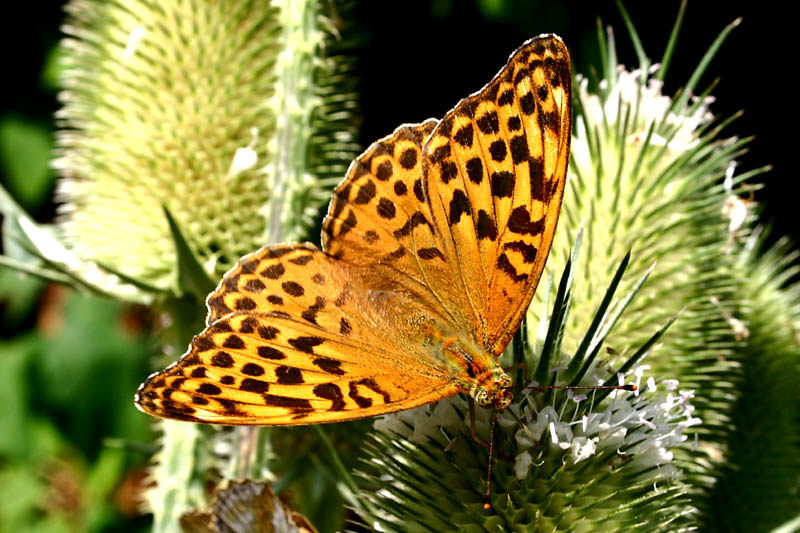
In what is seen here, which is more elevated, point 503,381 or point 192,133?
point 192,133

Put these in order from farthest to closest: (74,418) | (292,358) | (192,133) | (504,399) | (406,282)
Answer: (74,418), (192,133), (406,282), (292,358), (504,399)

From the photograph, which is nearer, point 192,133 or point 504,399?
point 504,399

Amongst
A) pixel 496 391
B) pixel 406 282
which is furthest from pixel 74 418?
pixel 496 391

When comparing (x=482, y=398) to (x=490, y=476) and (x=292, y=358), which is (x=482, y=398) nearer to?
(x=490, y=476)

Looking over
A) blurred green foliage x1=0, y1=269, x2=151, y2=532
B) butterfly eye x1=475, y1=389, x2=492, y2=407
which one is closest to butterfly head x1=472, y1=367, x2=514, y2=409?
butterfly eye x1=475, y1=389, x2=492, y2=407

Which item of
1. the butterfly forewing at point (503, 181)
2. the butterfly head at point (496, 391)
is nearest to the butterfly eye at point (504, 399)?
the butterfly head at point (496, 391)

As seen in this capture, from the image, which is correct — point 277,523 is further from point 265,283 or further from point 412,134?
point 412,134

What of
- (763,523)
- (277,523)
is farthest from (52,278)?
(763,523)

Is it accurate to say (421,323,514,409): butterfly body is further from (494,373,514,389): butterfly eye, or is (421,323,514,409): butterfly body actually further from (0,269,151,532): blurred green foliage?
(0,269,151,532): blurred green foliage
